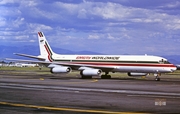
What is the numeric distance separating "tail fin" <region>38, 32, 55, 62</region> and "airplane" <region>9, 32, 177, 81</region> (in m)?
1.47

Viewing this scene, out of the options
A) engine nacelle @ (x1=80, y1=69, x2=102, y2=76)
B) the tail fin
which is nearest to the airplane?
engine nacelle @ (x1=80, y1=69, x2=102, y2=76)

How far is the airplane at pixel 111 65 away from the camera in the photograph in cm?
4662

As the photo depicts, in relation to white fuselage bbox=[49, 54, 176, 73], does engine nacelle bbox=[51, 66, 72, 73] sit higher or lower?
lower

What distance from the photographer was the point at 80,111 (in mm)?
14352

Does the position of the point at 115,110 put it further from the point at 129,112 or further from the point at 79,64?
the point at 79,64

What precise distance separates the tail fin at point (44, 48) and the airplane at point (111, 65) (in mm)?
1473

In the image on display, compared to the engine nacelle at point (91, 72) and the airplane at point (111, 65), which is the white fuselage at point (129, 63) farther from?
the engine nacelle at point (91, 72)

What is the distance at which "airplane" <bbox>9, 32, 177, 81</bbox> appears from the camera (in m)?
46.6

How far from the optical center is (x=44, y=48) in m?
60.6

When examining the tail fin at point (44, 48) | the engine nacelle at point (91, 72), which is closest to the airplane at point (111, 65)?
the engine nacelle at point (91, 72)

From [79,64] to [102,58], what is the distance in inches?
130

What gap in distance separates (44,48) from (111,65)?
14570 mm

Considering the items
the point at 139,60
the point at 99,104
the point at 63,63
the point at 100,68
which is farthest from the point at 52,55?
the point at 99,104

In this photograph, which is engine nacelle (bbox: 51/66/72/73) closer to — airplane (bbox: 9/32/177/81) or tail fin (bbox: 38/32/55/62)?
airplane (bbox: 9/32/177/81)
